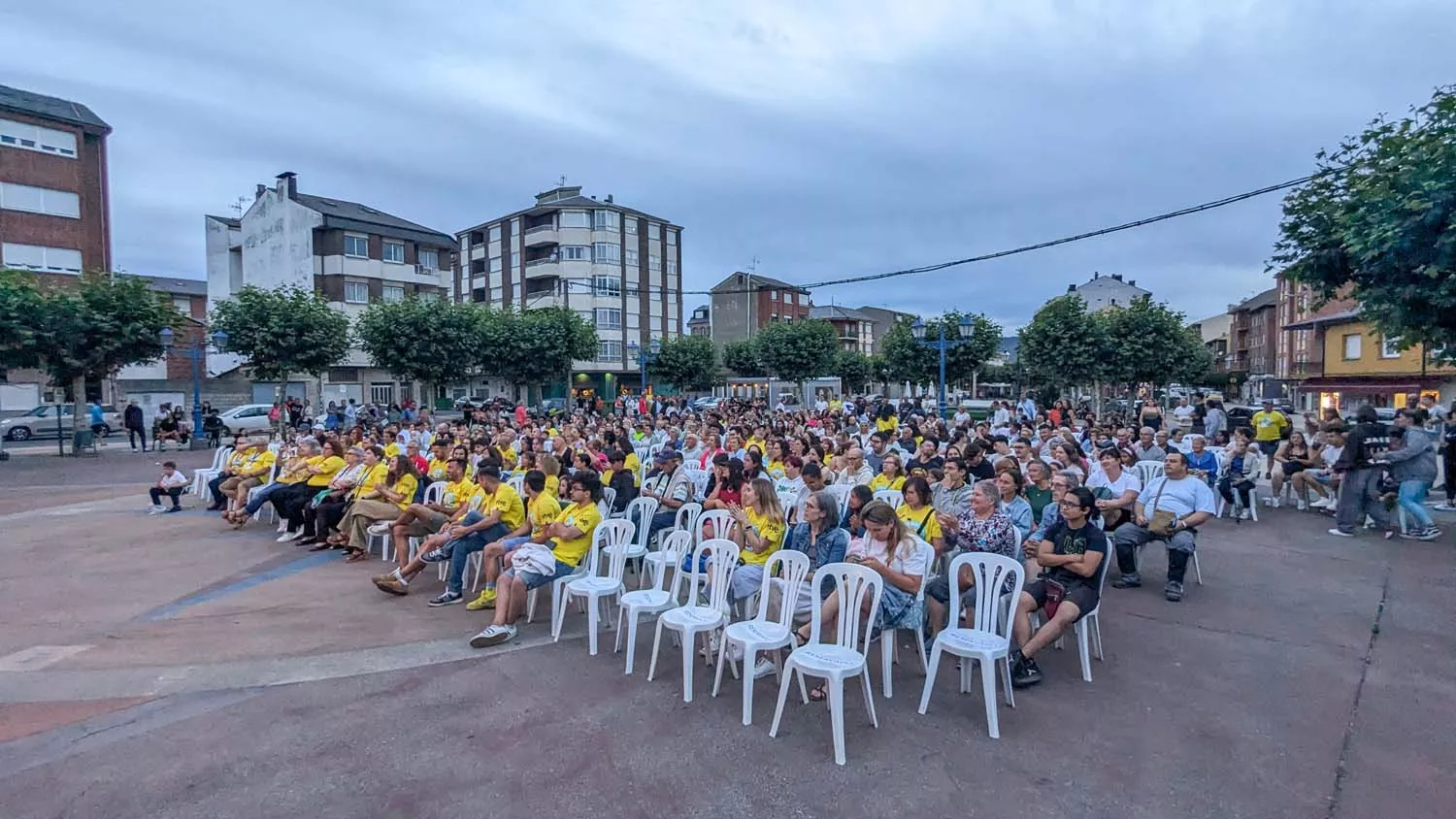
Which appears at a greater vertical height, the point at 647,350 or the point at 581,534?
the point at 647,350

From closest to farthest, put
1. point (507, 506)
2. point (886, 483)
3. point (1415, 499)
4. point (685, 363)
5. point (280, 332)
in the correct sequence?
point (507, 506), point (886, 483), point (1415, 499), point (280, 332), point (685, 363)

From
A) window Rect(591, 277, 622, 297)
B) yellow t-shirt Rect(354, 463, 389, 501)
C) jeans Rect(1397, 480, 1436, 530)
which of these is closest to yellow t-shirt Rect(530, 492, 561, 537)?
yellow t-shirt Rect(354, 463, 389, 501)

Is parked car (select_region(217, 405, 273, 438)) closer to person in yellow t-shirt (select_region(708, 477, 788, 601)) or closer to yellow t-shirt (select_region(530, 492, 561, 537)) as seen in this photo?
yellow t-shirt (select_region(530, 492, 561, 537))

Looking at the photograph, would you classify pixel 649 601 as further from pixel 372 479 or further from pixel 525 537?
pixel 372 479

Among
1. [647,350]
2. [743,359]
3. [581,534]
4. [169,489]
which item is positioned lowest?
[169,489]

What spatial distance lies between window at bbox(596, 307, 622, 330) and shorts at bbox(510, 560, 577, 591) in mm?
47406

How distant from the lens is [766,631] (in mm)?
4508

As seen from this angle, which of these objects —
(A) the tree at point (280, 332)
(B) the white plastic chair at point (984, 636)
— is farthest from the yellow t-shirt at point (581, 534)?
(A) the tree at point (280, 332)

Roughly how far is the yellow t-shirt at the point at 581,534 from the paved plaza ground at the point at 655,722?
64 centimetres

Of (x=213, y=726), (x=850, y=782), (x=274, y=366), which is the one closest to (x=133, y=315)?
(x=274, y=366)

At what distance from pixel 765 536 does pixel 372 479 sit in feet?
18.8

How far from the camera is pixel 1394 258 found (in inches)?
348

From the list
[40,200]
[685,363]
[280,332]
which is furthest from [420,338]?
[40,200]

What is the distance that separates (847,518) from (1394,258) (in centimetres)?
783
